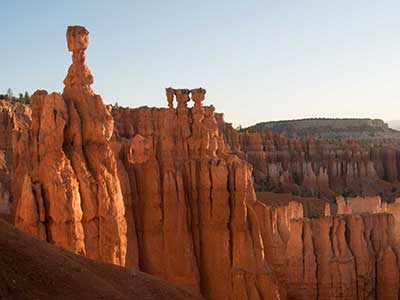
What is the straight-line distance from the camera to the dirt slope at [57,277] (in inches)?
293

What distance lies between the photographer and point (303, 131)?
351 feet

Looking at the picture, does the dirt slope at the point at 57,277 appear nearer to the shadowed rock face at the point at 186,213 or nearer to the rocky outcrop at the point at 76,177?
the rocky outcrop at the point at 76,177

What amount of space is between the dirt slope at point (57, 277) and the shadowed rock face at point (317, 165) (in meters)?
41.1

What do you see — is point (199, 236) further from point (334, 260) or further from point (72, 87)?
point (72, 87)

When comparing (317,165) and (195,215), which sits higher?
(317,165)

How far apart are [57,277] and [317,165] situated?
52.4 meters

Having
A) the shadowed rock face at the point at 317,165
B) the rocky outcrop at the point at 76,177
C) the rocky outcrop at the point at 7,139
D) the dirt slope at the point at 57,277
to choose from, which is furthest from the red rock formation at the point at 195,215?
the shadowed rock face at the point at 317,165

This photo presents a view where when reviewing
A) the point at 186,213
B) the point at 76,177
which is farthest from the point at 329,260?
the point at 76,177

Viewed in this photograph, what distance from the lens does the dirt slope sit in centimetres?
743

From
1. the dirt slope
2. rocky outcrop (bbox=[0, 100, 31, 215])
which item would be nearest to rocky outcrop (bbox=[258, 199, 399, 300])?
rocky outcrop (bbox=[0, 100, 31, 215])

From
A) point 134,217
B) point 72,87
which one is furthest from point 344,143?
point 72,87

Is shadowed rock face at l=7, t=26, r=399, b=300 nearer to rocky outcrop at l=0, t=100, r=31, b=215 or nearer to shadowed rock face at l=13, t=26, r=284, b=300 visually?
shadowed rock face at l=13, t=26, r=284, b=300

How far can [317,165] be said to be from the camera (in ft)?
194

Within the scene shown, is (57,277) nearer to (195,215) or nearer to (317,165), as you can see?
(195,215)
